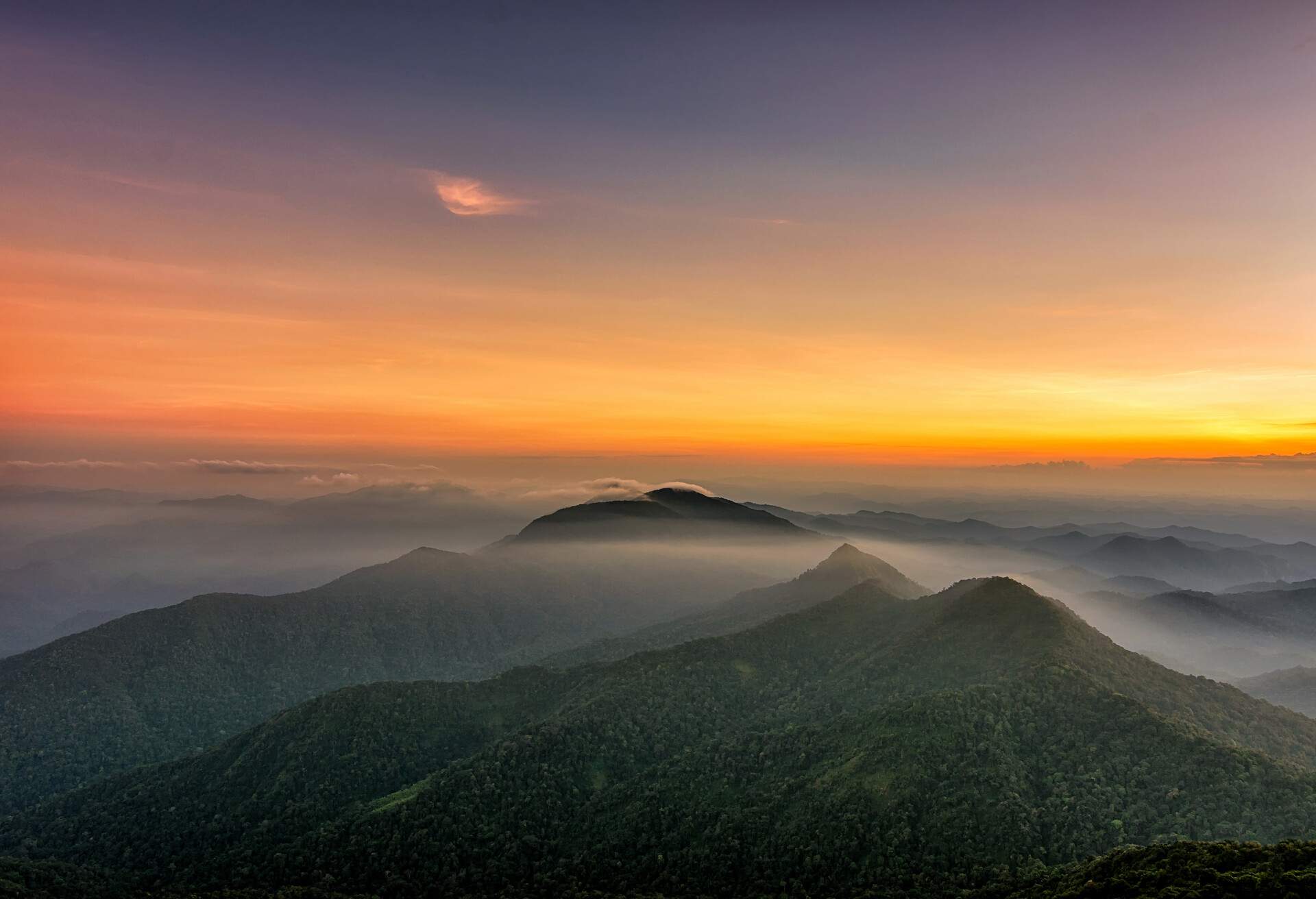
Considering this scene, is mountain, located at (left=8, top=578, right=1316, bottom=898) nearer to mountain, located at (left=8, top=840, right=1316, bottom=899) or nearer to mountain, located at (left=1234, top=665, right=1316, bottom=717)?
mountain, located at (left=8, top=840, right=1316, bottom=899)

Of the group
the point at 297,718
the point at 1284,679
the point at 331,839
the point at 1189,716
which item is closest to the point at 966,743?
the point at 1189,716

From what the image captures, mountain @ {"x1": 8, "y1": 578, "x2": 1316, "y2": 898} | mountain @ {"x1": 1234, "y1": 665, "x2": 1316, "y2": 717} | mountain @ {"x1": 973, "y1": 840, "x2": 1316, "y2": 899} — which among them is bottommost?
mountain @ {"x1": 1234, "y1": 665, "x2": 1316, "y2": 717}

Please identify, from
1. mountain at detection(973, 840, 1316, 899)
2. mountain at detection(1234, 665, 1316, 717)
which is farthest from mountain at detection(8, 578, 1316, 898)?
mountain at detection(1234, 665, 1316, 717)

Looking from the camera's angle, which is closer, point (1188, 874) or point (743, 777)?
point (1188, 874)

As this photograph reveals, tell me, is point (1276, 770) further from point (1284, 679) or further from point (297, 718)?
point (297, 718)

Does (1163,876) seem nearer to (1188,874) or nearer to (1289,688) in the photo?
(1188,874)

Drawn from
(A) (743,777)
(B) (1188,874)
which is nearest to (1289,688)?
(A) (743,777)

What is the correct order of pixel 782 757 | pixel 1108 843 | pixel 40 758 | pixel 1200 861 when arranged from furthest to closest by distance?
1. pixel 40 758
2. pixel 782 757
3. pixel 1108 843
4. pixel 1200 861
